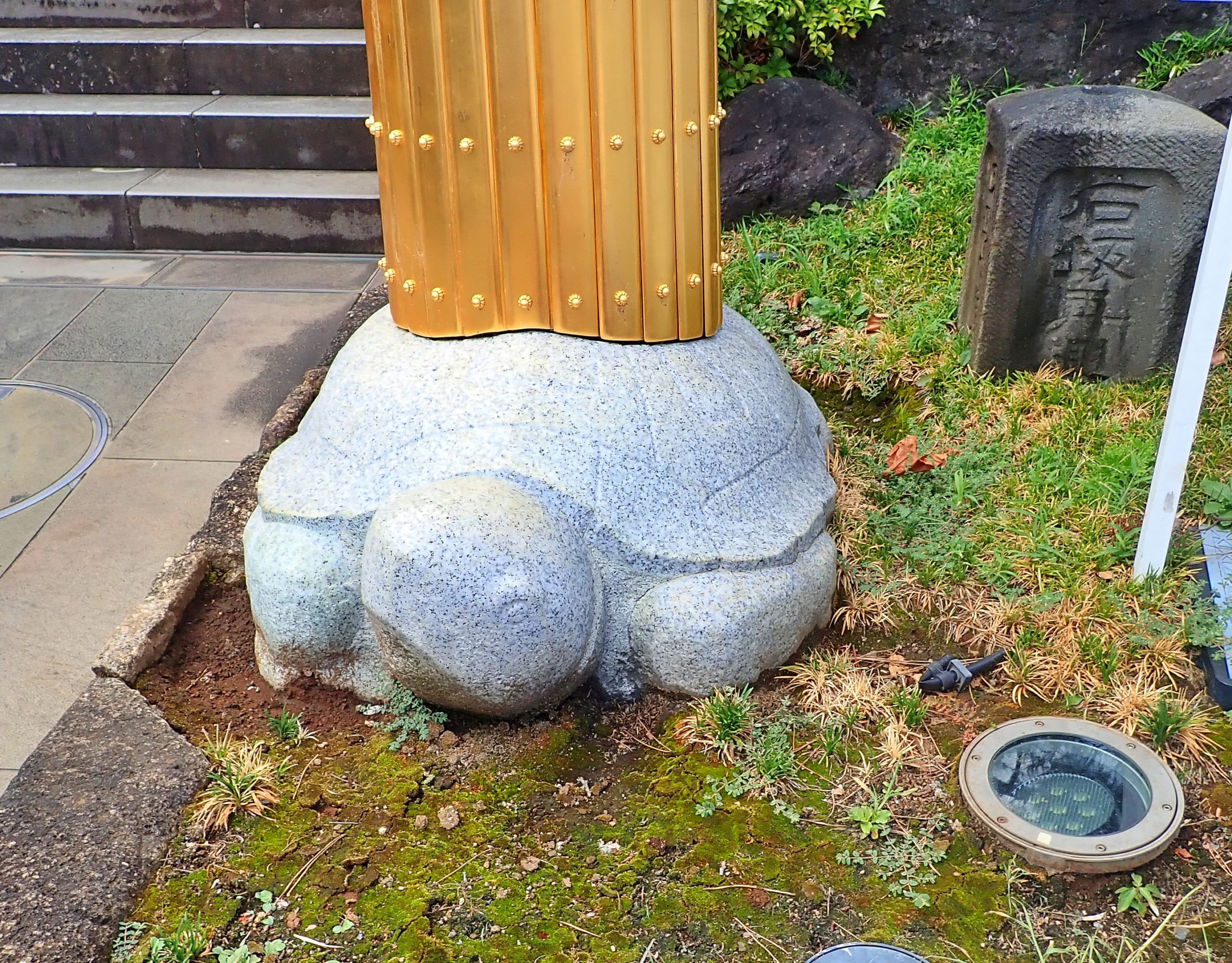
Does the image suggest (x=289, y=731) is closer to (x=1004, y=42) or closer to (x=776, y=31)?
(x=776, y=31)

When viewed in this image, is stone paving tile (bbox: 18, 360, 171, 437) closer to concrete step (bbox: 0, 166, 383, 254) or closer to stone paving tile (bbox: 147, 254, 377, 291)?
stone paving tile (bbox: 147, 254, 377, 291)

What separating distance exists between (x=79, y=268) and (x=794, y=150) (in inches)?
159

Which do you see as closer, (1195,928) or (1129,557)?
(1195,928)

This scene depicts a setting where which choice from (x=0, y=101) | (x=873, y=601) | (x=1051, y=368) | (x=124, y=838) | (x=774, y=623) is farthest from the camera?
(x=0, y=101)

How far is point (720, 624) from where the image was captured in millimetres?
3002

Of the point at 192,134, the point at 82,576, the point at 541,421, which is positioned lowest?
the point at 82,576

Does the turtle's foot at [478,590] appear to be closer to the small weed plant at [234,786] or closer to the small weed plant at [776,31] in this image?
the small weed plant at [234,786]

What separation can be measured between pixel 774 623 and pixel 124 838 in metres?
1.69

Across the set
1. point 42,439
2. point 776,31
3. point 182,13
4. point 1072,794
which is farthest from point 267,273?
point 1072,794

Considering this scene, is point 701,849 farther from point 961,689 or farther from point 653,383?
point 653,383

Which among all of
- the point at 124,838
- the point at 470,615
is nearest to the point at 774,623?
the point at 470,615

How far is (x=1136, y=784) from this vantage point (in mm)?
2822

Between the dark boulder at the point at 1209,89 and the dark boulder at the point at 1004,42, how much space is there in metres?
0.64

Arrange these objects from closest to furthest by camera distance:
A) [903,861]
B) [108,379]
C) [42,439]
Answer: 1. [903,861]
2. [42,439]
3. [108,379]
